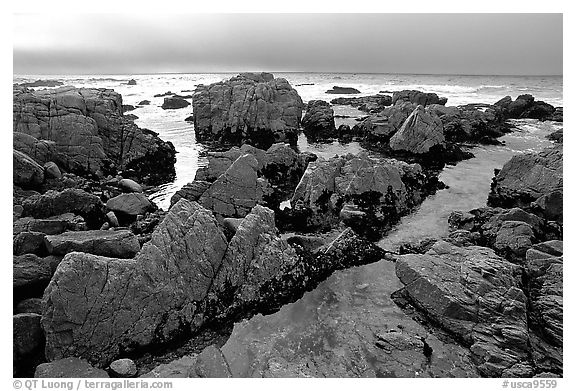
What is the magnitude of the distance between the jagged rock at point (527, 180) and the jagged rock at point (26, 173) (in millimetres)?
24393

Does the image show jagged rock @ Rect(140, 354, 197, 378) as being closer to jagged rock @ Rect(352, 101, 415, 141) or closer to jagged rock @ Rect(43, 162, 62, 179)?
jagged rock @ Rect(43, 162, 62, 179)

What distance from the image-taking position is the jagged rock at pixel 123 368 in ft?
28.5

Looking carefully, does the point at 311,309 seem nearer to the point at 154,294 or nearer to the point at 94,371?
the point at 154,294

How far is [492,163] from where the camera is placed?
98.7 feet

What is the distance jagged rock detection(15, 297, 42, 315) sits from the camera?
31.6 ft

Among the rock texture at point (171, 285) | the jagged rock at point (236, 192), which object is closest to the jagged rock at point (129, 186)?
the jagged rock at point (236, 192)

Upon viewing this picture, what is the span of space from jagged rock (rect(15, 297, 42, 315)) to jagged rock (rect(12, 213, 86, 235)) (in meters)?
4.19

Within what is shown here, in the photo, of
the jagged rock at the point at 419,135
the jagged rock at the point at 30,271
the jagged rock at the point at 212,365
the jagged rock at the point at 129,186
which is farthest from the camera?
the jagged rock at the point at 419,135

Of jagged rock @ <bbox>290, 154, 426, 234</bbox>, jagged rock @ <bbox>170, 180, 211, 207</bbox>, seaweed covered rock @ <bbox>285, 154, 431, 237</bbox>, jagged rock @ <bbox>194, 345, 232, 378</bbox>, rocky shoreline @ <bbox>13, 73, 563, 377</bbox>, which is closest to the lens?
jagged rock @ <bbox>194, 345, 232, 378</bbox>

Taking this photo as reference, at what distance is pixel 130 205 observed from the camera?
58.0 feet

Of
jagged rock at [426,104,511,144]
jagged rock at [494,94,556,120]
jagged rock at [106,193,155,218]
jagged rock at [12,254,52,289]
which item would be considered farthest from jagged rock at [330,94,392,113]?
jagged rock at [12,254,52,289]

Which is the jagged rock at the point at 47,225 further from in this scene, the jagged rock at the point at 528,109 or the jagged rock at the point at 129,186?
the jagged rock at the point at 528,109

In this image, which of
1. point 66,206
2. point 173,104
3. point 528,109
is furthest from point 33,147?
point 528,109

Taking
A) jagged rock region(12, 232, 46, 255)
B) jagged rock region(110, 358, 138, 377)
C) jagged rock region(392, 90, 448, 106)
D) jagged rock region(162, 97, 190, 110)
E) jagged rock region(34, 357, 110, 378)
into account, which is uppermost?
jagged rock region(392, 90, 448, 106)
